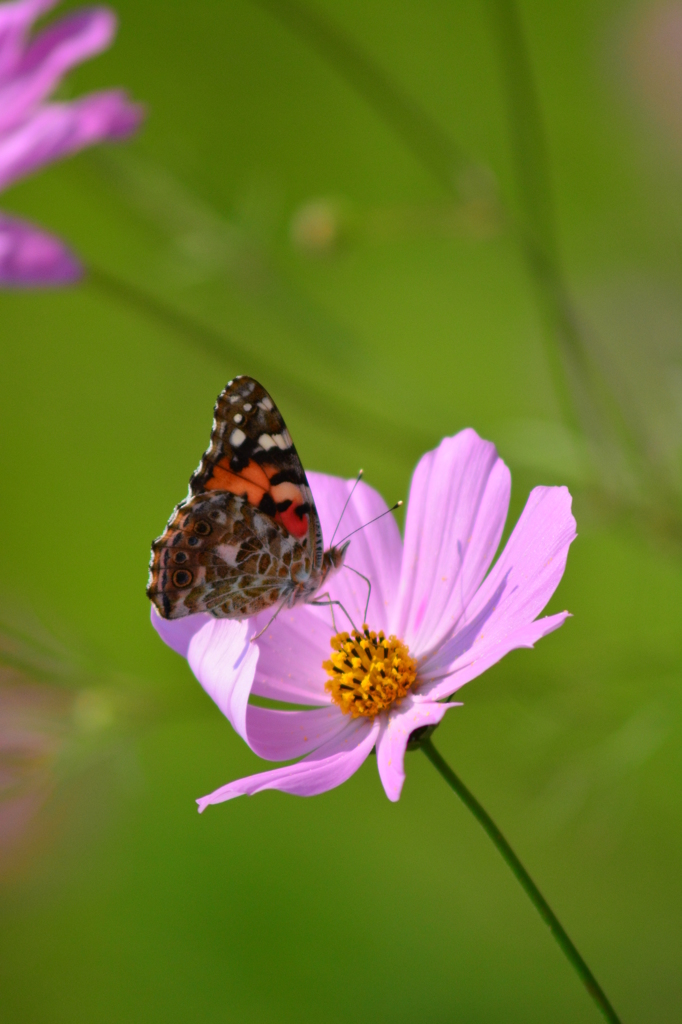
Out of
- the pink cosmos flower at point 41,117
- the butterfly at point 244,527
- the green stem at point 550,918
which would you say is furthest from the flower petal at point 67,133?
the green stem at point 550,918

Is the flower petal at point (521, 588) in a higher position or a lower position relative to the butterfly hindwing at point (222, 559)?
lower

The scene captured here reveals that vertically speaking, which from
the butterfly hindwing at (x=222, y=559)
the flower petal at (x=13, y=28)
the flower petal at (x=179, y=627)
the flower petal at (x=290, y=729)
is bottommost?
the flower petal at (x=290, y=729)

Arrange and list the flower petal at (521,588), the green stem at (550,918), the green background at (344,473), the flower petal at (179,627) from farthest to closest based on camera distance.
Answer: the green background at (344,473) → the flower petal at (179,627) → the flower petal at (521,588) → the green stem at (550,918)

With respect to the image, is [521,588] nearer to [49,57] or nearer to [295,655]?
[295,655]

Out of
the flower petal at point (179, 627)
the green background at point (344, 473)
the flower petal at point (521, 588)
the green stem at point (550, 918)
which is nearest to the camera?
the green stem at point (550, 918)

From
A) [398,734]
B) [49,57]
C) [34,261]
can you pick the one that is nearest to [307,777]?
[398,734]

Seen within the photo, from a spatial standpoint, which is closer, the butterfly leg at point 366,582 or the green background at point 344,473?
the butterfly leg at point 366,582

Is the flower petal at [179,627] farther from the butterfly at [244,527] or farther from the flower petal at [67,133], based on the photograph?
the flower petal at [67,133]
